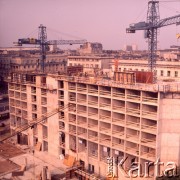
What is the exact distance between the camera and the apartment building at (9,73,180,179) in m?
47.9

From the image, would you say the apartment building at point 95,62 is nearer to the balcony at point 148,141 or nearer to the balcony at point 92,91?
the balcony at point 92,91

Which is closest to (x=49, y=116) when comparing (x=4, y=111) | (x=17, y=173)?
(x=17, y=173)

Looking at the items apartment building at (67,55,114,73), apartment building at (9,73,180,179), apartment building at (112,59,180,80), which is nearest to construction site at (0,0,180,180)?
apartment building at (9,73,180,179)

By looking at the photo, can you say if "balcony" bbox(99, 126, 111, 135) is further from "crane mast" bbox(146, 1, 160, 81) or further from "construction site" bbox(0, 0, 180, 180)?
"crane mast" bbox(146, 1, 160, 81)

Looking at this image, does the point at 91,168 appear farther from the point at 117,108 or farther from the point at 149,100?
the point at 149,100

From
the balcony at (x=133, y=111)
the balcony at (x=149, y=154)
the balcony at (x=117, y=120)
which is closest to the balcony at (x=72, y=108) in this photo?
the balcony at (x=117, y=120)

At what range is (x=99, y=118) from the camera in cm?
5650

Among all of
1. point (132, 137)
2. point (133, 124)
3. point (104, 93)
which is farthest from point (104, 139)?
point (104, 93)

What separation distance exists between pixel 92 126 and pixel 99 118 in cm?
345

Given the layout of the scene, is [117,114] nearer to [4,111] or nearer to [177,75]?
[177,75]

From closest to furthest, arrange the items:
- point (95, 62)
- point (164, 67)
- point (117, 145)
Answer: point (117, 145) < point (164, 67) < point (95, 62)

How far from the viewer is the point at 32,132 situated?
237 feet

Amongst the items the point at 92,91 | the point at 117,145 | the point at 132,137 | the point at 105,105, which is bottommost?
the point at 117,145

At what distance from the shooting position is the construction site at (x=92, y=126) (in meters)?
48.2
